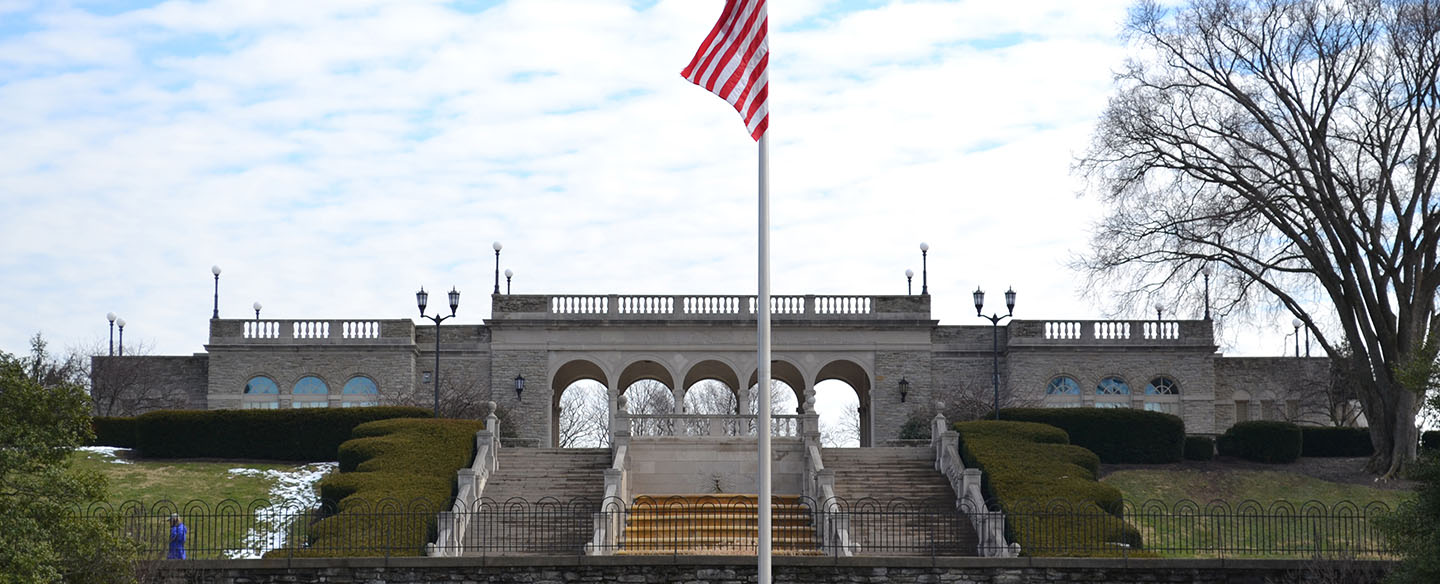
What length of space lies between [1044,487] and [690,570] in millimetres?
9450

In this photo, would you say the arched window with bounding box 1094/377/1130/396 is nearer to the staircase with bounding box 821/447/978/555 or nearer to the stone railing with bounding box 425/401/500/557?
the staircase with bounding box 821/447/978/555

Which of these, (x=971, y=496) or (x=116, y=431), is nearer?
(x=971, y=496)

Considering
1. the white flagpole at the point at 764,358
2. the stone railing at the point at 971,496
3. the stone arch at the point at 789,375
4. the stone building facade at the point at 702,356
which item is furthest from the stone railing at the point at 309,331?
the white flagpole at the point at 764,358

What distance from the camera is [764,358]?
1742 centimetres

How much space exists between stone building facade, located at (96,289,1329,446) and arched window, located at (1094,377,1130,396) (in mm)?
45

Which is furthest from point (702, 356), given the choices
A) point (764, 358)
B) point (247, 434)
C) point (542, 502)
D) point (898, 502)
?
point (764, 358)

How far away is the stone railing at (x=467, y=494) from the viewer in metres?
28.2

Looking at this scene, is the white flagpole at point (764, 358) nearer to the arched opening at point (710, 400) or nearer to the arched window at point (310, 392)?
the arched window at point (310, 392)

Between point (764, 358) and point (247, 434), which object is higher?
point (764, 358)

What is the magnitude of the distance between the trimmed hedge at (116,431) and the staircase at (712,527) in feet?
46.9

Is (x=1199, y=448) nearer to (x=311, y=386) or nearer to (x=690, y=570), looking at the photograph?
(x=690, y=570)

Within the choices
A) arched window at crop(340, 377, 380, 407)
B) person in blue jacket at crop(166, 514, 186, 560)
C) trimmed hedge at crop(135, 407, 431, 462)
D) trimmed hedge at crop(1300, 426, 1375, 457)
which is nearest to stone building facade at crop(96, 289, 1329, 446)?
arched window at crop(340, 377, 380, 407)

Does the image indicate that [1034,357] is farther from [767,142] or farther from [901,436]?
[767,142]

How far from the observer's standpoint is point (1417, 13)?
36906 mm
